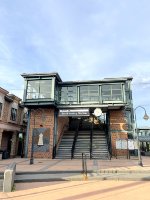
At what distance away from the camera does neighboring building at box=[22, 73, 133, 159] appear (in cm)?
2342

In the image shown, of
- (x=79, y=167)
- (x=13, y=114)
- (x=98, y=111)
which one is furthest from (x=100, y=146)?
(x=13, y=114)

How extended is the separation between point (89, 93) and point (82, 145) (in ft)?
21.3

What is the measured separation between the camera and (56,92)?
82.7ft

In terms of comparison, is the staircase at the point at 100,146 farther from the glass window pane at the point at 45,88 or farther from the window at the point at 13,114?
the window at the point at 13,114

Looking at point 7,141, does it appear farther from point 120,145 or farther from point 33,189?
point 33,189

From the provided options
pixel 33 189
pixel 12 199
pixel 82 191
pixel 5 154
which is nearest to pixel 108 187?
pixel 82 191

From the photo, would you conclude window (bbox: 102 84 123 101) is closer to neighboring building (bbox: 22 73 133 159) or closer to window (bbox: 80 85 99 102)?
neighboring building (bbox: 22 73 133 159)

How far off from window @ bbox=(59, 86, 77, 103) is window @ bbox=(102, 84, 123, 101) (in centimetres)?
367

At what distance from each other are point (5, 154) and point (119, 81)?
52.5 feet

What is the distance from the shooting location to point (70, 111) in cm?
2445

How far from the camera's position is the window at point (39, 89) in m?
24.3

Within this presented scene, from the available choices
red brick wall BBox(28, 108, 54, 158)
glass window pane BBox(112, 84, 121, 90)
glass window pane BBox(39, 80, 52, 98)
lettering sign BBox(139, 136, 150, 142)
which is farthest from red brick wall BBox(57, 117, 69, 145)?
lettering sign BBox(139, 136, 150, 142)

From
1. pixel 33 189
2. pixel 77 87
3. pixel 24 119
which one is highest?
pixel 77 87

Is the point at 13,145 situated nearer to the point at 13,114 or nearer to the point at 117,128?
the point at 13,114
